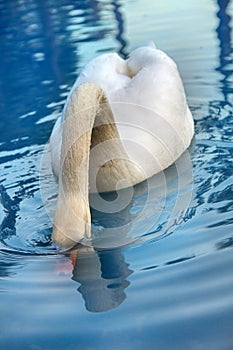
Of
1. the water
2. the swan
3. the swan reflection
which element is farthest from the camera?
the swan

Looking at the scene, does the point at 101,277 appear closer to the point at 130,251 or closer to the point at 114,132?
the point at 130,251

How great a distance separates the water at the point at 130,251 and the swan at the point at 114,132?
0.32ft

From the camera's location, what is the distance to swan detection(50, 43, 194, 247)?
2.76 metres

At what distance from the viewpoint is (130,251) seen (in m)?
2.79

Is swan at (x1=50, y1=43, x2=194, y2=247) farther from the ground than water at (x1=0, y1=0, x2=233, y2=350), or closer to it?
farther from the ground

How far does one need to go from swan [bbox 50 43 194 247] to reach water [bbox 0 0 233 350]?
0.10 m

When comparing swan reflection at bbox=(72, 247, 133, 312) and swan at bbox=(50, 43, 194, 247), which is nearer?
swan reflection at bbox=(72, 247, 133, 312)

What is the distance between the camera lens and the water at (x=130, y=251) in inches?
90.6

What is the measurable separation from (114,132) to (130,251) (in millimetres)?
770

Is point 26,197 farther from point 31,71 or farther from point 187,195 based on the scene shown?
point 31,71

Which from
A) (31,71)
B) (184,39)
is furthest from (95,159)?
(184,39)

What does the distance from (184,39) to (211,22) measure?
0.84 metres

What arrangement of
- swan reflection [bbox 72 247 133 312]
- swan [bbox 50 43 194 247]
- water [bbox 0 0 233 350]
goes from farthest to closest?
swan [bbox 50 43 194 247] → swan reflection [bbox 72 247 133 312] → water [bbox 0 0 233 350]

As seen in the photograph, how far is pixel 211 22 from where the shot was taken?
705cm
